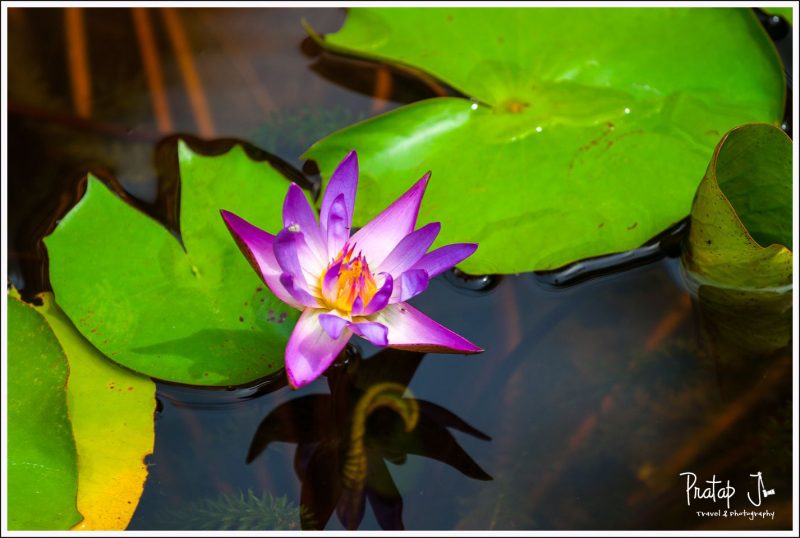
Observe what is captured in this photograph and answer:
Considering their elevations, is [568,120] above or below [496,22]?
below

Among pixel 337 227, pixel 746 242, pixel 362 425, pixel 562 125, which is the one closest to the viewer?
pixel 337 227

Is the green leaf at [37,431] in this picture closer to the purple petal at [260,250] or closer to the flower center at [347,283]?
the purple petal at [260,250]

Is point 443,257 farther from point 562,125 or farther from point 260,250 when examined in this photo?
point 562,125

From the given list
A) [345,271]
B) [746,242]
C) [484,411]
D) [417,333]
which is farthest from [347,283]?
[746,242]

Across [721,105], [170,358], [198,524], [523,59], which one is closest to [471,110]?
[523,59]

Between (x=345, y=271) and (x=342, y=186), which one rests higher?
(x=342, y=186)

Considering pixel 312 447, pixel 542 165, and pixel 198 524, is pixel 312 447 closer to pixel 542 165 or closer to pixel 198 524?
pixel 198 524
